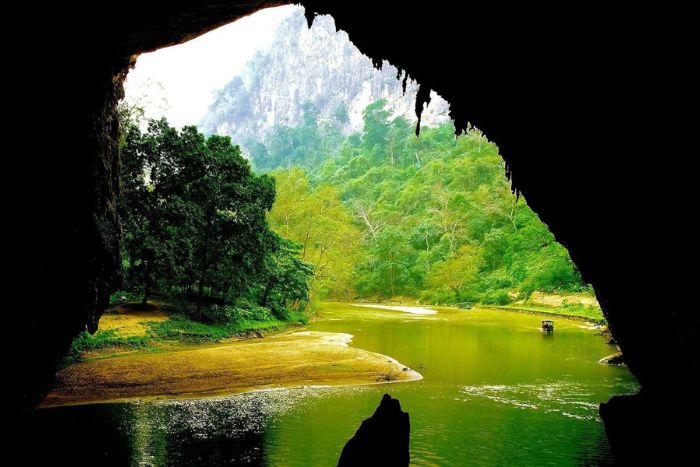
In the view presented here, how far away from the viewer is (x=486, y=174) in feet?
227

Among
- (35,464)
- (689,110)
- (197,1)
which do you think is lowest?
(35,464)

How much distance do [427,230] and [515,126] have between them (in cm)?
5974

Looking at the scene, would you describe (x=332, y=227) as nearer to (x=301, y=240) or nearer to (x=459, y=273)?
(x=301, y=240)

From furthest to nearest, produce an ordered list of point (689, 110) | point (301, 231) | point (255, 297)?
point (301, 231) < point (255, 297) < point (689, 110)

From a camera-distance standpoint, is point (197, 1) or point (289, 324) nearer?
point (197, 1)

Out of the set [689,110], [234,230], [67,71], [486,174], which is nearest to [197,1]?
[67,71]

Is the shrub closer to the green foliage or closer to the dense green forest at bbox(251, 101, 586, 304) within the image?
the dense green forest at bbox(251, 101, 586, 304)

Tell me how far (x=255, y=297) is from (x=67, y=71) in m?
22.1

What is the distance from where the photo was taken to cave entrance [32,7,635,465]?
1102cm

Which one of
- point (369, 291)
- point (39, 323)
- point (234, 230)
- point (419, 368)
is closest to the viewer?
point (39, 323)

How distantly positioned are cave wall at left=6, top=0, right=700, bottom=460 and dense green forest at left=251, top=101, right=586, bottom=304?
24.2 meters

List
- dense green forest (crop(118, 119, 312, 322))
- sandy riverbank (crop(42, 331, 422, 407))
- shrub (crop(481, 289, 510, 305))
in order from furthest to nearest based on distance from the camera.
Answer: shrub (crop(481, 289, 510, 305)) < dense green forest (crop(118, 119, 312, 322)) < sandy riverbank (crop(42, 331, 422, 407))

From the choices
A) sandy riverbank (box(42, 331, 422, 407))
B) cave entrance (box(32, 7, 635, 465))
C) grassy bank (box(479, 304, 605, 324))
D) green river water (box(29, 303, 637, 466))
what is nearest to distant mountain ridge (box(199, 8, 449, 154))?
cave entrance (box(32, 7, 635, 465))

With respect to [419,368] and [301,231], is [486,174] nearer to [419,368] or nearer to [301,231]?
[301,231]
